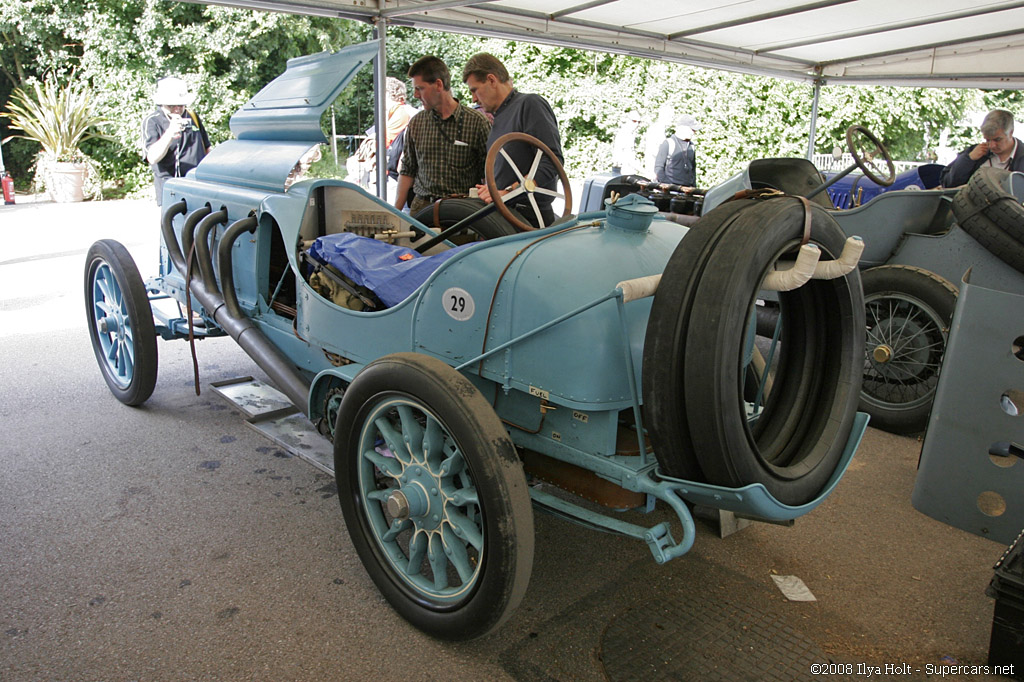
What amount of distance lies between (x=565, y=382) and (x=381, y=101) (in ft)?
15.6

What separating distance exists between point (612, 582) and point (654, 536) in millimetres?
761

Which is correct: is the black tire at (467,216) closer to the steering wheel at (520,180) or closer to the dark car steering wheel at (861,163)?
the steering wheel at (520,180)

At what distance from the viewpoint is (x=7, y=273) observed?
7.86 metres

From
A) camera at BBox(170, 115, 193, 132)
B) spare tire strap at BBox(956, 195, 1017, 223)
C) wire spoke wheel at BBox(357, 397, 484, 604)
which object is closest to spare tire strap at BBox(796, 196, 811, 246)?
wire spoke wheel at BBox(357, 397, 484, 604)

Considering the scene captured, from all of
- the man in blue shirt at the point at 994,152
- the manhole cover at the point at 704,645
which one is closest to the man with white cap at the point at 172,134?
the manhole cover at the point at 704,645

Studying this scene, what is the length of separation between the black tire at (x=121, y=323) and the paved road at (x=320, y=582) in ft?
1.11

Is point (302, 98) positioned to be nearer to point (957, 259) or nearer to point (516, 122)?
point (516, 122)

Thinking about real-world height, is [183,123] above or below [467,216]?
above

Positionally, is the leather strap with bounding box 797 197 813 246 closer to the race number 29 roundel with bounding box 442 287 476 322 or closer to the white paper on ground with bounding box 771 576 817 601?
the race number 29 roundel with bounding box 442 287 476 322

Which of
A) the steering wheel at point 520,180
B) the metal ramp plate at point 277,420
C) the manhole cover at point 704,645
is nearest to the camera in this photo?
the manhole cover at point 704,645

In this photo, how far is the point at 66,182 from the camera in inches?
586

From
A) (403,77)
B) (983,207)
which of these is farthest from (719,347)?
(403,77)

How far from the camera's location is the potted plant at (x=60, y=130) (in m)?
15.0

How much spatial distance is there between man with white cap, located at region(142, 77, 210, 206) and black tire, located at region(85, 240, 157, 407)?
7.95 feet
